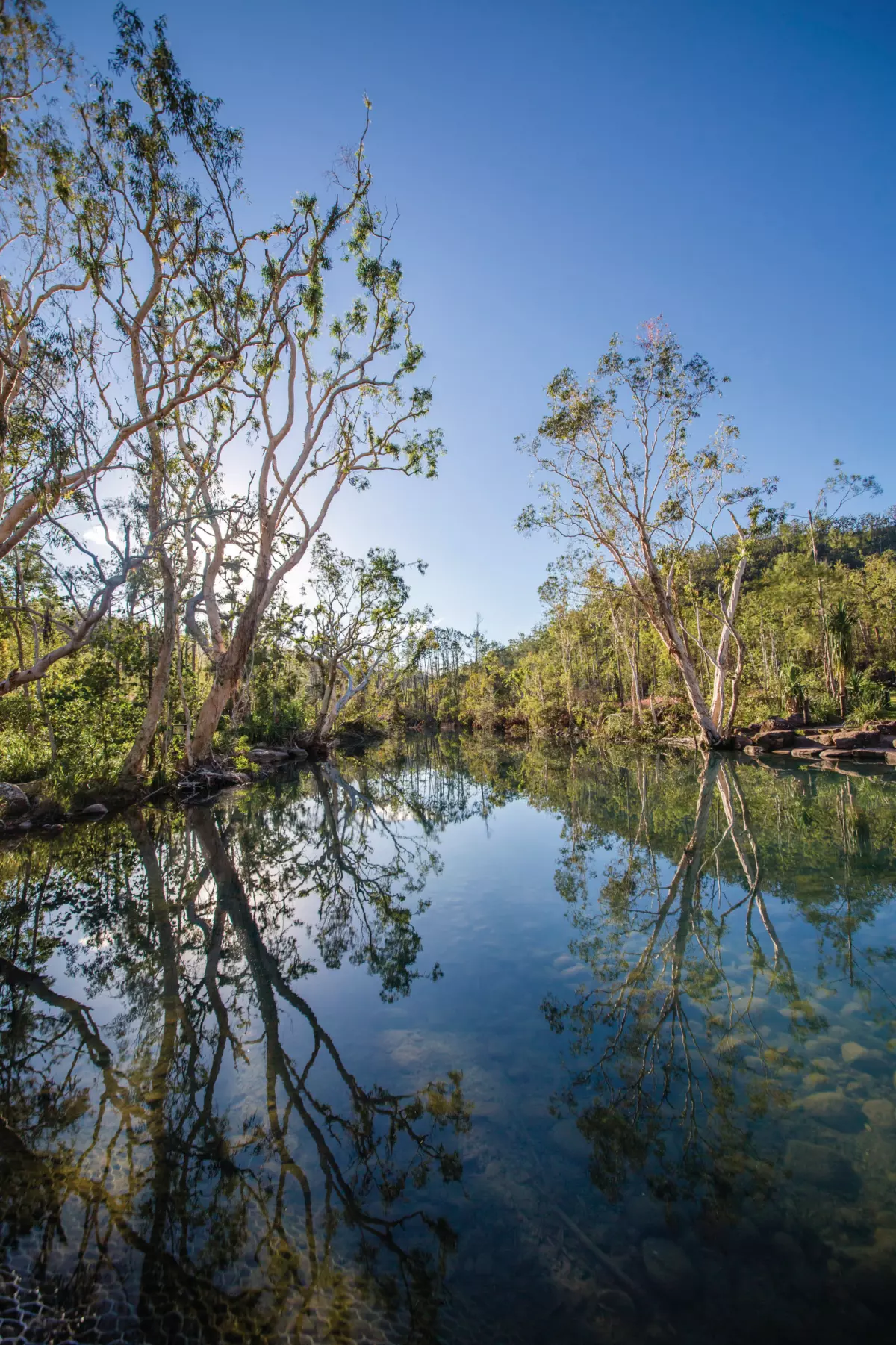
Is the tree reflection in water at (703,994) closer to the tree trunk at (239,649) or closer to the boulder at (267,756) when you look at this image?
the tree trunk at (239,649)

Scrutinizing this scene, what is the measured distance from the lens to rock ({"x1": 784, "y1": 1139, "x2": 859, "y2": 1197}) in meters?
2.24

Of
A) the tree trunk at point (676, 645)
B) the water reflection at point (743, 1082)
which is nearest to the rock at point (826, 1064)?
the water reflection at point (743, 1082)

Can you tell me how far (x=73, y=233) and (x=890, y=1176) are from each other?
15.6 meters

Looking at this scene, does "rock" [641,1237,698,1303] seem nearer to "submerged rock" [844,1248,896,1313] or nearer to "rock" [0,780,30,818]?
"submerged rock" [844,1248,896,1313]

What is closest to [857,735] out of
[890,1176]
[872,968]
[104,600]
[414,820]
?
[414,820]

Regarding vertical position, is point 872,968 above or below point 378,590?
below

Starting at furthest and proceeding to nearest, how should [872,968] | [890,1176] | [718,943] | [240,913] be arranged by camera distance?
[240,913]
[718,943]
[872,968]
[890,1176]

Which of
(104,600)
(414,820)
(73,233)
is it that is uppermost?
(73,233)

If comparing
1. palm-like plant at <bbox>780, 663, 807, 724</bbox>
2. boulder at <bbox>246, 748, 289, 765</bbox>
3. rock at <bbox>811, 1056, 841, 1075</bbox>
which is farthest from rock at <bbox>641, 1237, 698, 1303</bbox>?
palm-like plant at <bbox>780, 663, 807, 724</bbox>

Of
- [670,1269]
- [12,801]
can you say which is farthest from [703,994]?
[12,801]

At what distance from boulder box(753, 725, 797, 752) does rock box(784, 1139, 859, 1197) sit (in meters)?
18.3

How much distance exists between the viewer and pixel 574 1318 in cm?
180

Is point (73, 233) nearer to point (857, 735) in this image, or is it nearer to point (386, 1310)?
point (386, 1310)

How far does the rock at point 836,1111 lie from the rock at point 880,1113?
34mm
